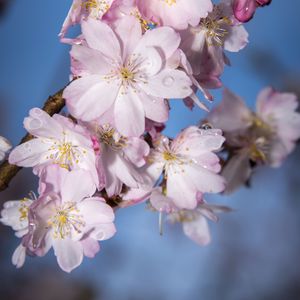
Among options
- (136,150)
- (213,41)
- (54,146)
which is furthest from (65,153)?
(213,41)

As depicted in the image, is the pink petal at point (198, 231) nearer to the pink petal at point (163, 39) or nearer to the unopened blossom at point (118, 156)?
the unopened blossom at point (118, 156)

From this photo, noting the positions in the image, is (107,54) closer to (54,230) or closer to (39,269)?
(54,230)

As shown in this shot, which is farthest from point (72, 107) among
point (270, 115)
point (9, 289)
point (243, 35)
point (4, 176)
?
point (9, 289)

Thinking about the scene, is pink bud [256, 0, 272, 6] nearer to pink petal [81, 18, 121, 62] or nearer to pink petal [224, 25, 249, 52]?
pink petal [224, 25, 249, 52]

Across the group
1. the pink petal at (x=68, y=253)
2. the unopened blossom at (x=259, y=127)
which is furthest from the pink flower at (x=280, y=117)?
the pink petal at (x=68, y=253)

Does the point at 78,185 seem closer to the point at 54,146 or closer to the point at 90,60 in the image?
the point at 54,146
